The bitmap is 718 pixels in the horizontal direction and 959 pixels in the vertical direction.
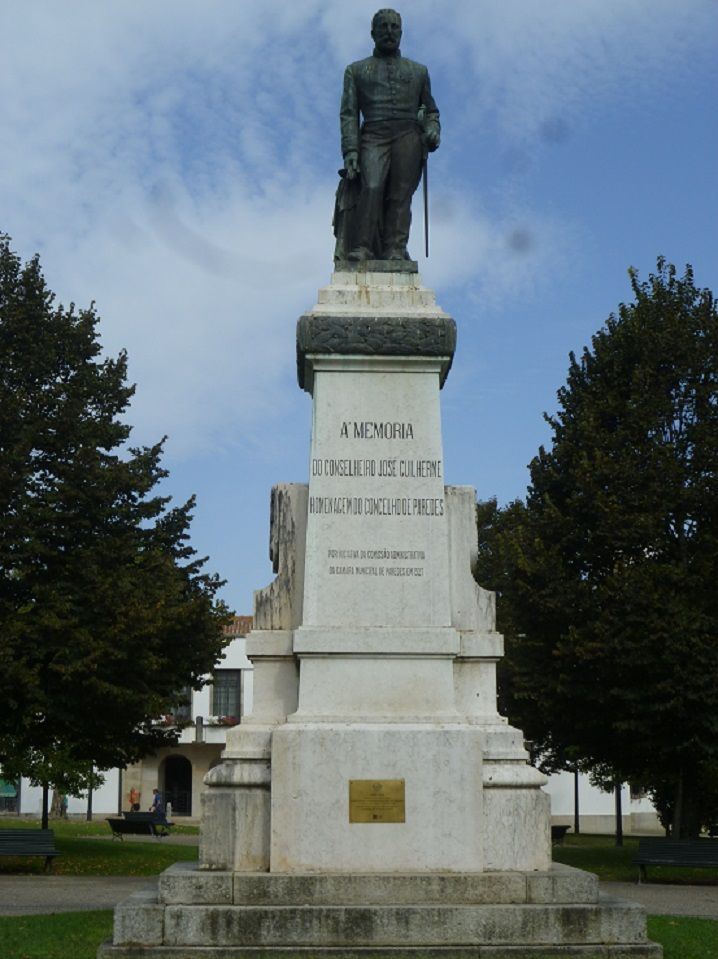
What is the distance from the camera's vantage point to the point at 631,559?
24281mm

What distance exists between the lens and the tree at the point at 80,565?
22422 mm

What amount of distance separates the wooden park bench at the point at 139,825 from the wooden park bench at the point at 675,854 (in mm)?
14777

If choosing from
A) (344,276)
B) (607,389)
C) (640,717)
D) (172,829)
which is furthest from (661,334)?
(172,829)

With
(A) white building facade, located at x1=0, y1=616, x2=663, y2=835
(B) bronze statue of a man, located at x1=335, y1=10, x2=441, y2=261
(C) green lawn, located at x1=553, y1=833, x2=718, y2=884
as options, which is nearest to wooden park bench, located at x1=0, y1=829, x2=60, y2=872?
(C) green lawn, located at x1=553, y1=833, x2=718, y2=884

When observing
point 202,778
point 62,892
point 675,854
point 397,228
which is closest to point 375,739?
point 397,228

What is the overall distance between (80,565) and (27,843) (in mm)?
5323

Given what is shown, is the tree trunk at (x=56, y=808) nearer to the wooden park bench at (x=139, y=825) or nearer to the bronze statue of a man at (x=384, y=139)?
the wooden park bench at (x=139, y=825)

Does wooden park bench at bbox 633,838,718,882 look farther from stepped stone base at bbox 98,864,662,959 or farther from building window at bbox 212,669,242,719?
building window at bbox 212,669,242,719

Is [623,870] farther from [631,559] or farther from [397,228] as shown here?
[397,228]

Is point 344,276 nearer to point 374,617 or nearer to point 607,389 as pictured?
point 374,617

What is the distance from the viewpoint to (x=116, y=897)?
15539 millimetres

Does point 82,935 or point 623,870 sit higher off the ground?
point 82,935

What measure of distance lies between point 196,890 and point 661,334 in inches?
715

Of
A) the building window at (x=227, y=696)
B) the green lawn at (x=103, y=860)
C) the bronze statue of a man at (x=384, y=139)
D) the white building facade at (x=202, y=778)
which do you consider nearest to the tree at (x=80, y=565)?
the green lawn at (x=103, y=860)
